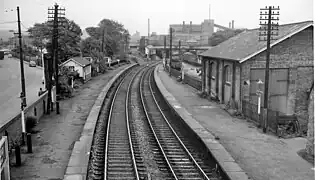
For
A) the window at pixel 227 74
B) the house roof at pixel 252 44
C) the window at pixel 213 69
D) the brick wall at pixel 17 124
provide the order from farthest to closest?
1. the window at pixel 213 69
2. the window at pixel 227 74
3. the house roof at pixel 252 44
4. the brick wall at pixel 17 124

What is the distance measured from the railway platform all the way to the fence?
1.52 feet

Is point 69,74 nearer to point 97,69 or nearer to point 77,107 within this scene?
point 77,107

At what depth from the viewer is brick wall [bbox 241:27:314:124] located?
66.8ft

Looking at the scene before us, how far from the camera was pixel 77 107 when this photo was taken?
23.2 m

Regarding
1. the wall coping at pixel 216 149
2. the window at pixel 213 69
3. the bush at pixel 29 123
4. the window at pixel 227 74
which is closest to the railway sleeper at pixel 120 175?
the wall coping at pixel 216 149

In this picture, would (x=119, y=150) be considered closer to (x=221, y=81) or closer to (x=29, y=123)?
(x=29, y=123)

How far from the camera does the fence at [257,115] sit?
641 inches

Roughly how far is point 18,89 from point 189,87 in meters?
15.8

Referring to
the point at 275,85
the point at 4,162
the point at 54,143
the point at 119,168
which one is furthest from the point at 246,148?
the point at 4,162

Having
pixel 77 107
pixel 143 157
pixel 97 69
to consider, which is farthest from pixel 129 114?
pixel 97 69

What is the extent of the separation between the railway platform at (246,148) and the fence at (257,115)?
1.52 ft

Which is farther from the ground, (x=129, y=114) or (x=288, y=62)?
(x=288, y=62)

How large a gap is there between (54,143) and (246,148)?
7702mm

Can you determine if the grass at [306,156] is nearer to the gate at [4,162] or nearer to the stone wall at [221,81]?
the stone wall at [221,81]
